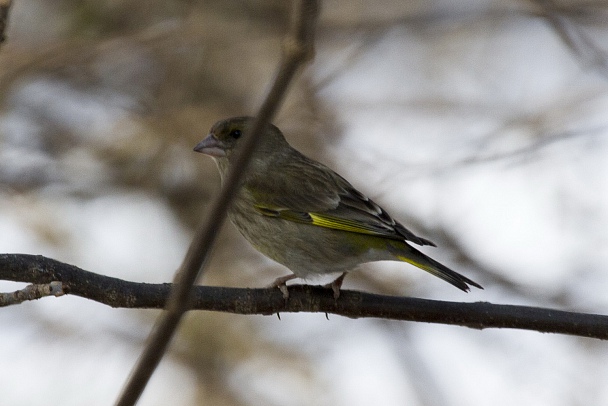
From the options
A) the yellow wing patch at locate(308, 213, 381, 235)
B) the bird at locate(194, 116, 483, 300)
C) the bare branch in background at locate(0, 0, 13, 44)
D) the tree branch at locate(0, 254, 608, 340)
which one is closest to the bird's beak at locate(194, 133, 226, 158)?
the bird at locate(194, 116, 483, 300)

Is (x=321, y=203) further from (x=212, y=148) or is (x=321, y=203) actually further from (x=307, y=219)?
(x=212, y=148)

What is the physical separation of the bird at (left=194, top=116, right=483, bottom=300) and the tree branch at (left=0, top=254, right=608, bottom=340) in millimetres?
465

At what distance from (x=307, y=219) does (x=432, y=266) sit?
903 millimetres

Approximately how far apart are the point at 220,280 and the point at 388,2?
12.3 feet

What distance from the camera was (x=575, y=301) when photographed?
6.54 m

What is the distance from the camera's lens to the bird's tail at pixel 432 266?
3912mm

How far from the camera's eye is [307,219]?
4.66 m

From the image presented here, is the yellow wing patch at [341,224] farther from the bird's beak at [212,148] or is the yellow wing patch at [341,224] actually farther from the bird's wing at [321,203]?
the bird's beak at [212,148]

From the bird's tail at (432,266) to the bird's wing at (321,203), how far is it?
0.08 meters

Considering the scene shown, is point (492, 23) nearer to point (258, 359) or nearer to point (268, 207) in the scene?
point (258, 359)

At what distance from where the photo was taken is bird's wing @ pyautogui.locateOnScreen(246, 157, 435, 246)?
175 inches

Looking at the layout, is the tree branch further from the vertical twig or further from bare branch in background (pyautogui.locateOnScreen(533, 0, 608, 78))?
bare branch in background (pyautogui.locateOnScreen(533, 0, 608, 78))

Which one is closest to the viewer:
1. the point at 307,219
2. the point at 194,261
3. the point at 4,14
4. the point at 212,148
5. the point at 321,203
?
the point at 194,261

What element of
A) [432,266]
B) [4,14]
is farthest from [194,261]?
[432,266]
